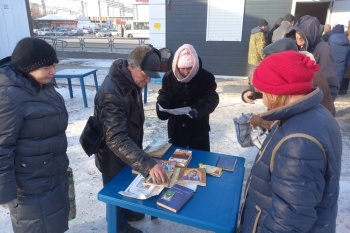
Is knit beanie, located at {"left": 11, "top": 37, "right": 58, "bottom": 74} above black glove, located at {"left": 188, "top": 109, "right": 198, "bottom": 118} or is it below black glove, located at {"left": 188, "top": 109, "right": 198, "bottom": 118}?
above

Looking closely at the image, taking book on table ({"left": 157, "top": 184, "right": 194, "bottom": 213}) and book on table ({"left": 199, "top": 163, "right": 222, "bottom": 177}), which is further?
book on table ({"left": 199, "top": 163, "right": 222, "bottom": 177})

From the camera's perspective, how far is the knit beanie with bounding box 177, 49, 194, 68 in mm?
2207

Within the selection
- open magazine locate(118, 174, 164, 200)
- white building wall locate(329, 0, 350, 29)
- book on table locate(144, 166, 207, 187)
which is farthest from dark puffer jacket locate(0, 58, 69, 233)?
white building wall locate(329, 0, 350, 29)

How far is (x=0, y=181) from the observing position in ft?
4.67

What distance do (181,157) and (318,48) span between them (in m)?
2.51

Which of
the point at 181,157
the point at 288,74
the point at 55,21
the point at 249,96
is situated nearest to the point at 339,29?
the point at 249,96

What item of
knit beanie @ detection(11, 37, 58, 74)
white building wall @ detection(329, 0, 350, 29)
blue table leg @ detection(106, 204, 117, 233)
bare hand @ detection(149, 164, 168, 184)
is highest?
white building wall @ detection(329, 0, 350, 29)

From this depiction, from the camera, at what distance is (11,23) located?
259 inches

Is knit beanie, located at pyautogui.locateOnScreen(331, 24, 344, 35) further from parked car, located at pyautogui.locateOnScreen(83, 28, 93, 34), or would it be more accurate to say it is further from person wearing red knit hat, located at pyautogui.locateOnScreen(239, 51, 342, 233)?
parked car, located at pyautogui.locateOnScreen(83, 28, 93, 34)

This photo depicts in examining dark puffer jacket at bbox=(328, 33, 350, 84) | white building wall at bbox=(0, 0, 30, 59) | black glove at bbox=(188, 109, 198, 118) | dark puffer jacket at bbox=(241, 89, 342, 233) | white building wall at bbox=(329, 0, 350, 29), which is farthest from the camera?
white building wall at bbox=(329, 0, 350, 29)

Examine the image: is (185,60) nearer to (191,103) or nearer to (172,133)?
(191,103)

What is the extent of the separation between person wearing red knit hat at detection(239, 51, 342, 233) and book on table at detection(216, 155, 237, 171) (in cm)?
61

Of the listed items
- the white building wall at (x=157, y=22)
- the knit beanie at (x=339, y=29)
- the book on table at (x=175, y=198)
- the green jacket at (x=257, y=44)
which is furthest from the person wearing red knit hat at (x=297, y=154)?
the white building wall at (x=157, y=22)

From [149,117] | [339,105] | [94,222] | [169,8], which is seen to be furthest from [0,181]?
[169,8]
